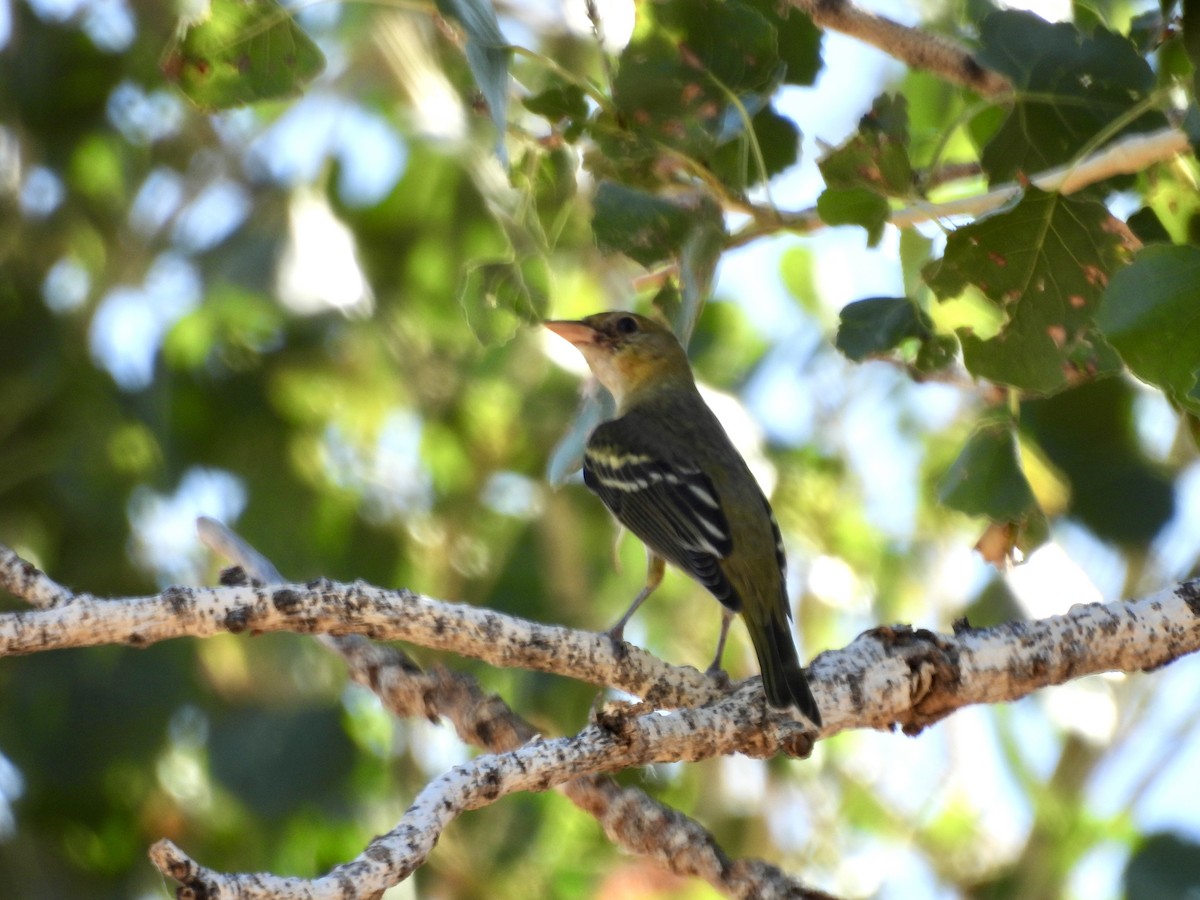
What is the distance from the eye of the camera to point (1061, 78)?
316 centimetres

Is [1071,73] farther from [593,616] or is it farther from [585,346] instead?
[593,616]

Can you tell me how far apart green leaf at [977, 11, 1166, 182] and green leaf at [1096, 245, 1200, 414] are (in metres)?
0.87

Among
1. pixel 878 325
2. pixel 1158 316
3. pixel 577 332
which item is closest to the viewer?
pixel 1158 316

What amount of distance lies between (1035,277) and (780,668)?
97 cm

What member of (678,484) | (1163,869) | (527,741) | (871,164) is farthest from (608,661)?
(1163,869)

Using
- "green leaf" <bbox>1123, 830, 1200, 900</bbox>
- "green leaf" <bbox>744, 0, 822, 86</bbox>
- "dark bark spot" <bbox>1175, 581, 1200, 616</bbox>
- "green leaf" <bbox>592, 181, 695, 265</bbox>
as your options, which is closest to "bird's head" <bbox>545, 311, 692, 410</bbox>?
"green leaf" <bbox>744, 0, 822, 86</bbox>

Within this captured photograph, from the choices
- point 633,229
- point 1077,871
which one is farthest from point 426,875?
point 633,229

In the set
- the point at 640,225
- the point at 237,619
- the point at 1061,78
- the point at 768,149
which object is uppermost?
the point at 1061,78

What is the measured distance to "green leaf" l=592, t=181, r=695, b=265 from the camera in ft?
11.0

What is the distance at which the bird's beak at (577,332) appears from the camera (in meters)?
5.39

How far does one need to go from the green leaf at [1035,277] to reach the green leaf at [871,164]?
19cm

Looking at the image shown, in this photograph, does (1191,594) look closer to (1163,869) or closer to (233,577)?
(1163,869)

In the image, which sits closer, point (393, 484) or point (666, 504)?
point (666, 504)

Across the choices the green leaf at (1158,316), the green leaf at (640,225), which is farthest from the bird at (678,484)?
the green leaf at (1158,316)
